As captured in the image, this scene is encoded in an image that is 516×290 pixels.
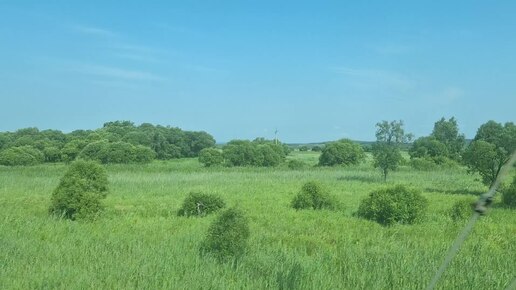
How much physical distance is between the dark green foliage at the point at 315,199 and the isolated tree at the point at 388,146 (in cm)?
1487

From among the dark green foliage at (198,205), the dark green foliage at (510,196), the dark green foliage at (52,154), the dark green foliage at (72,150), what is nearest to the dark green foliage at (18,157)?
the dark green foliage at (72,150)

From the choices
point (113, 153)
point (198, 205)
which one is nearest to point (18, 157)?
point (113, 153)

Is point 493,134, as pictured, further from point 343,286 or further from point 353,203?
point 343,286

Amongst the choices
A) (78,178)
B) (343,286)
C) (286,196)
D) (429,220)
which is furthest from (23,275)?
(286,196)

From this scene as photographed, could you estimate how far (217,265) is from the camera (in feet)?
22.2

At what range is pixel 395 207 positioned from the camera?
1347cm

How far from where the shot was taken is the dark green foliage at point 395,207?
1346 centimetres

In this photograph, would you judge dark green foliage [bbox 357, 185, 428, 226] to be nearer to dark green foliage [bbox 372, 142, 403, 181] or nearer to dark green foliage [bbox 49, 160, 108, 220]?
dark green foliage [bbox 49, 160, 108, 220]

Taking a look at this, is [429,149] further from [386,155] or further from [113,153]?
[113,153]

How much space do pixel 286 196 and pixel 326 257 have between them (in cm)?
1269

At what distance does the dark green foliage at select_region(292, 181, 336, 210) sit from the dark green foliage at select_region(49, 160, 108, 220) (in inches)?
249

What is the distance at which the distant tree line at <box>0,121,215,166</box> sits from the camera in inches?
2063

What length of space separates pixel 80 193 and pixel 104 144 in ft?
A: 139

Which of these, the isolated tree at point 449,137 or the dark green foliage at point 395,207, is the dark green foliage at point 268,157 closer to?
the isolated tree at point 449,137
